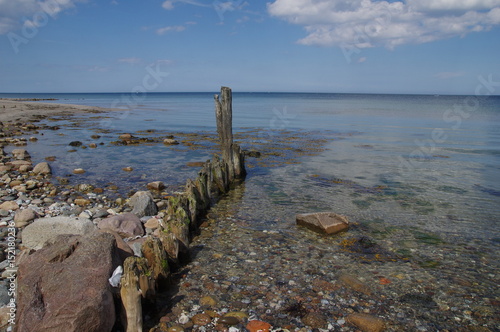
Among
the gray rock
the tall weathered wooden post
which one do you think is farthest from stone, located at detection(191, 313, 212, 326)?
the tall weathered wooden post

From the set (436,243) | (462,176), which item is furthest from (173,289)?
(462,176)

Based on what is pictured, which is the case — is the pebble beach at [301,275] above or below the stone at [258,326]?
below

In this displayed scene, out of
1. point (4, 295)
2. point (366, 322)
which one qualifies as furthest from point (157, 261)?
point (366, 322)

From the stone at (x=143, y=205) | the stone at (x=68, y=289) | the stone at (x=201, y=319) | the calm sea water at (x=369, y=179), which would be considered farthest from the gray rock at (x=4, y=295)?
the calm sea water at (x=369, y=179)

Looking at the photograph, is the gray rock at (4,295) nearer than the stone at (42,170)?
Yes

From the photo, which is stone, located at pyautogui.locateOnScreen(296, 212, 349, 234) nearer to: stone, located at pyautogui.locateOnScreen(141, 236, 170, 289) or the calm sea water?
the calm sea water

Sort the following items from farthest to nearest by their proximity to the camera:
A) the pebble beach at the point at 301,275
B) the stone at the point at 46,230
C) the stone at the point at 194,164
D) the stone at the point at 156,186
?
the stone at the point at 194,164, the stone at the point at 156,186, the stone at the point at 46,230, the pebble beach at the point at 301,275

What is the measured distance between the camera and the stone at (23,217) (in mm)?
9191

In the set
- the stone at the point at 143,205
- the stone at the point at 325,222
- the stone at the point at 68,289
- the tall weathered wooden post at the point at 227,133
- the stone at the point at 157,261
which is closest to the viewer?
the stone at the point at 68,289

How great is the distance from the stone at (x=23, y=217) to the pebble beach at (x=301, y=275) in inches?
1.1

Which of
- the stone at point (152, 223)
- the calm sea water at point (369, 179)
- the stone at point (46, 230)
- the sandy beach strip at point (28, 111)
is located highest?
the sandy beach strip at point (28, 111)

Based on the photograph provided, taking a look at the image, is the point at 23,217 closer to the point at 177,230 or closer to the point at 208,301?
the point at 177,230

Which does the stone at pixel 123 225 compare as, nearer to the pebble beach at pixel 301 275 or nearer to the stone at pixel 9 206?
the pebble beach at pixel 301 275

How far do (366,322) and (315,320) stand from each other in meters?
0.84
